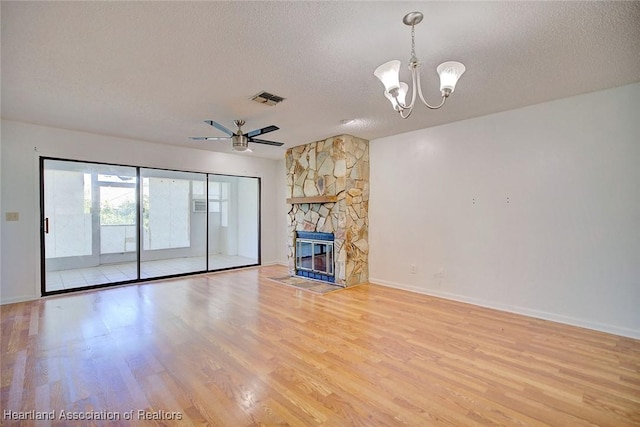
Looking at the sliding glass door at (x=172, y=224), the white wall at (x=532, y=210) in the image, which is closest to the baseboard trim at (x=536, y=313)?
the white wall at (x=532, y=210)

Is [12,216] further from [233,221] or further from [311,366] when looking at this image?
[311,366]

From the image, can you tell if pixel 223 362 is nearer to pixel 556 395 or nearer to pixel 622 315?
pixel 556 395

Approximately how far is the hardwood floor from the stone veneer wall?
1238mm

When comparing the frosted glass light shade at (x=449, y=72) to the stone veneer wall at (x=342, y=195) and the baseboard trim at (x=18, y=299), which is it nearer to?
the stone veneer wall at (x=342, y=195)

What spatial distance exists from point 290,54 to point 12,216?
4608 mm

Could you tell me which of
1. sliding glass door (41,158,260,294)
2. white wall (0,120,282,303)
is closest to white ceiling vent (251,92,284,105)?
white wall (0,120,282,303)

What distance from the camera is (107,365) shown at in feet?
7.95

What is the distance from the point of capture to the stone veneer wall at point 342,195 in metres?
4.98

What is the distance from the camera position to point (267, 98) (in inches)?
130

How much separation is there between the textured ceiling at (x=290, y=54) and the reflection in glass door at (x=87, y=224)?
1.26 m

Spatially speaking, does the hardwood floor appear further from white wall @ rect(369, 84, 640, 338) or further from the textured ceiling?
the textured ceiling

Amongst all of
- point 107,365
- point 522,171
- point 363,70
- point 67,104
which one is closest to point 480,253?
point 522,171

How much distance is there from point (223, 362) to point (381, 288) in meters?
3.04

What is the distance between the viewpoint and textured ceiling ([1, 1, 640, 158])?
6.29 feet
